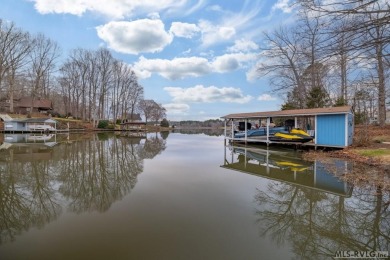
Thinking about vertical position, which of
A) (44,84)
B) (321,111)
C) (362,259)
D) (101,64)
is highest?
(101,64)

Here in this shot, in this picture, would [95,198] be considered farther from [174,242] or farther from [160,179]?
[174,242]

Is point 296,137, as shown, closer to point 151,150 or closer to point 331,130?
point 331,130

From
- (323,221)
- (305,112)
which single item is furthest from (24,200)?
(305,112)

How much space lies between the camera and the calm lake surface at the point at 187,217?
3.46 metres

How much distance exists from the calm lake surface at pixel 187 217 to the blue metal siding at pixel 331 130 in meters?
8.06

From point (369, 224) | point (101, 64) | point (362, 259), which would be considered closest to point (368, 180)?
point (369, 224)

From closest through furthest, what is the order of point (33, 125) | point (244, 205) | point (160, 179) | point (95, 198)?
point (244, 205) < point (95, 198) < point (160, 179) < point (33, 125)

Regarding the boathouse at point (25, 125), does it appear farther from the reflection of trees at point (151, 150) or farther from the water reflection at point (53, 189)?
the water reflection at point (53, 189)

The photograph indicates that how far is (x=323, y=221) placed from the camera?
14.7 ft

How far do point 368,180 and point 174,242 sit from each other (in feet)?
21.5

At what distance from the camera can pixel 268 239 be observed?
3781 mm

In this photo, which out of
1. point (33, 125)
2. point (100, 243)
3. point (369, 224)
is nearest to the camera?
point (100, 243)

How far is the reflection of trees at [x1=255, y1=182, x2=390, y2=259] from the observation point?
362cm

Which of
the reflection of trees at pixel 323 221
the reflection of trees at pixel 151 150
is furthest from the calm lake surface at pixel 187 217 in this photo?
the reflection of trees at pixel 151 150
